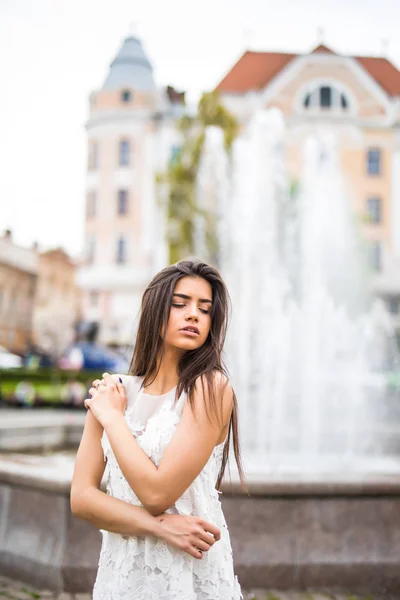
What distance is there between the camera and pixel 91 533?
3.73 metres

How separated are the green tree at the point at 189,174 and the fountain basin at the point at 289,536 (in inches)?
732

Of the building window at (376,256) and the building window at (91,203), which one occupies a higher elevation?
the building window at (91,203)

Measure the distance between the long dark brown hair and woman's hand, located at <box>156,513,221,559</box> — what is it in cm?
28

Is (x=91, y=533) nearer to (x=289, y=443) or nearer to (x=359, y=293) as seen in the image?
(x=289, y=443)

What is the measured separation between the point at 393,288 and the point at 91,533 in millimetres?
31328

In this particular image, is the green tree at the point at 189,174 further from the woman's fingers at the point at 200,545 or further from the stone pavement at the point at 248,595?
the woman's fingers at the point at 200,545

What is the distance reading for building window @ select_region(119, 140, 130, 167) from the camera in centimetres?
3466

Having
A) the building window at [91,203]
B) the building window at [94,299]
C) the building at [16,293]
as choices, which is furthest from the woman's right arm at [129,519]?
the building at [16,293]

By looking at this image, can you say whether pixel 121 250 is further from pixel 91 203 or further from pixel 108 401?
pixel 108 401

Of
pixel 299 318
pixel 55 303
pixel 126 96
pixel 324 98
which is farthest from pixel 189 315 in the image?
pixel 55 303

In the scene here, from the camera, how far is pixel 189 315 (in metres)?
1.68

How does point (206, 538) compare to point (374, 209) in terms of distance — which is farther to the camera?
point (374, 209)

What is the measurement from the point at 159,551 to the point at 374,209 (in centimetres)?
3513

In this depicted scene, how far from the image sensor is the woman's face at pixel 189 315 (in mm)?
1691
